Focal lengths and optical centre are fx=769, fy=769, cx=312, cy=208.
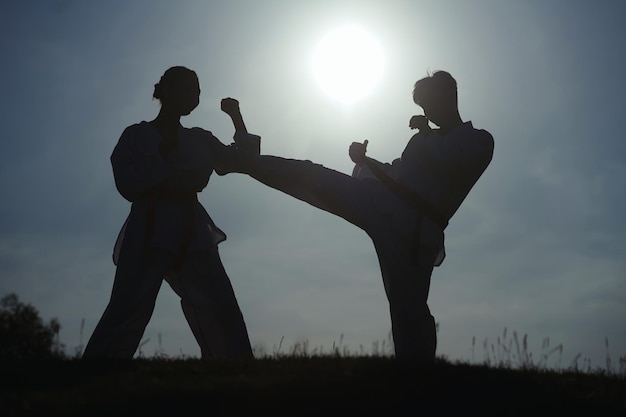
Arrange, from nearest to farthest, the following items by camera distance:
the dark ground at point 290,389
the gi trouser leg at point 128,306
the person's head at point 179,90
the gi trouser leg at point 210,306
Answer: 1. the dark ground at point 290,389
2. the gi trouser leg at point 128,306
3. the gi trouser leg at point 210,306
4. the person's head at point 179,90

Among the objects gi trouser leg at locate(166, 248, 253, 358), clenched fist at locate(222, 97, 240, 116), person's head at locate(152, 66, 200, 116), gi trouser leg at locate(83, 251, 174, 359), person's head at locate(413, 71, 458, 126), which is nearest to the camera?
gi trouser leg at locate(83, 251, 174, 359)

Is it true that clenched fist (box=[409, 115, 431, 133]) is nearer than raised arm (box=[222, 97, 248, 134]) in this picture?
Yes

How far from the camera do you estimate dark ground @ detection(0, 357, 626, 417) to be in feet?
15.3

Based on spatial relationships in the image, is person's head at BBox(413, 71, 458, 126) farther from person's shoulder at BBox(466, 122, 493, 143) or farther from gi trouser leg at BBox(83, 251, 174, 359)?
gi trouser leg at BBox(83, 251, 174, 359)

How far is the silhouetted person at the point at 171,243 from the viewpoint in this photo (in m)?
6.99

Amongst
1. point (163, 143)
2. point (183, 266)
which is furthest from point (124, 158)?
point (183, 266)

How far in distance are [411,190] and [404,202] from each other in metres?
0.13

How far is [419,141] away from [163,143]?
2.42 metres

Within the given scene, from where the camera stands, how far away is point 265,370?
569 cm

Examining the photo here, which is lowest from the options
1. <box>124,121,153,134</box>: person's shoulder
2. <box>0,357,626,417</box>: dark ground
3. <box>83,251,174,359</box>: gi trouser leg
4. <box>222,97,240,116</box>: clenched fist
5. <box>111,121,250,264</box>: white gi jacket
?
<box>0,357,626,417</box>: dark ground

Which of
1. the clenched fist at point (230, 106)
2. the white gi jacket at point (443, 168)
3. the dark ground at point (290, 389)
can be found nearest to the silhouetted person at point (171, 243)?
the clenched fist at point (230, 106)

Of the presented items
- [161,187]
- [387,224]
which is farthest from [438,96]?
[161,187]

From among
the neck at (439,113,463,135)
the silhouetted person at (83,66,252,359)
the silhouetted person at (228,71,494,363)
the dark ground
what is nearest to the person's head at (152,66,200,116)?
the silhouetted person at (83,66,252,359)

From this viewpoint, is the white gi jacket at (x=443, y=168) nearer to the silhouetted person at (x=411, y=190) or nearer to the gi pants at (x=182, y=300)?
the silhouetted person at (x=411, y=190)
